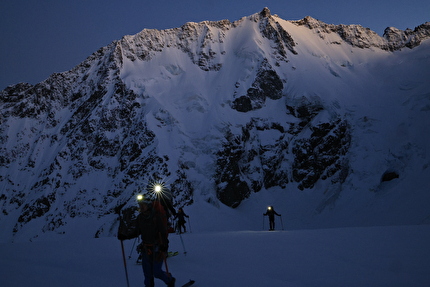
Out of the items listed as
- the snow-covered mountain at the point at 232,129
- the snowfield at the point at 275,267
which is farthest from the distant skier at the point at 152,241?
the snow-covered mountain at the point at 232,129

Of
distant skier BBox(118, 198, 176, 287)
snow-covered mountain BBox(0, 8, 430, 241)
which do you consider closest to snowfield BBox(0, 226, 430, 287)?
distant skier BBox(118, 198, 176, 287)

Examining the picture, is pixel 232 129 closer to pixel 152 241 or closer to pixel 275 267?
pixel 275 267

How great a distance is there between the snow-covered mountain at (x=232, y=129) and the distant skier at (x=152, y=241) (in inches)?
1768

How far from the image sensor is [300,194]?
6144 centimetres

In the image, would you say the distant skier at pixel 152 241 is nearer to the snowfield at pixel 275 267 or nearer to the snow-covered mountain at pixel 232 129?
the snowfield at pixel 275 267

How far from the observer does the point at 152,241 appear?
6734 mm

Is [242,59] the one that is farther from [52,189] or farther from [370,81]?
[52,189]

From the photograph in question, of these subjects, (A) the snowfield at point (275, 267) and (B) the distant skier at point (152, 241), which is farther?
(A) the snowfield at point (275, 267)

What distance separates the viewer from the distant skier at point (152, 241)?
659 cm

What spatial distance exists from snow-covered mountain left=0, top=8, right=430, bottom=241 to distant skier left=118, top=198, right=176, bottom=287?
44902 millimetres

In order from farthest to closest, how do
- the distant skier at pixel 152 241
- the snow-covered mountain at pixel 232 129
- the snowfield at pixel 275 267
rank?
1. the snow-covered mountain at pixel 232 129
2. the snowfield at pixel 275 267
3. the distant skier at pixel 152 241

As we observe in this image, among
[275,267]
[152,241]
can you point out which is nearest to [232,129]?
[275,267]

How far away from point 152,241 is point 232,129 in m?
63.4

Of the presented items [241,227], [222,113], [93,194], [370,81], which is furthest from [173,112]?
[370,81]
